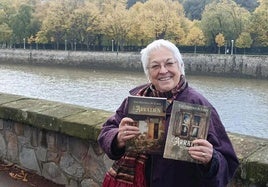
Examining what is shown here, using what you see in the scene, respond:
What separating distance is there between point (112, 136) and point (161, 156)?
28 cm

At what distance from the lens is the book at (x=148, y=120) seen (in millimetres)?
1820

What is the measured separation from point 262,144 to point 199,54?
4416 centimetres

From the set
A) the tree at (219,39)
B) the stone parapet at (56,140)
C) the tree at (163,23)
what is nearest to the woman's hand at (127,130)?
the stone parapet at (56,140)

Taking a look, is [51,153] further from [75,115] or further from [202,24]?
[202,24]

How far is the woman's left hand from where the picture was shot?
167 centimetres

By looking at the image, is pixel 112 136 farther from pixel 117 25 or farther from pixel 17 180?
pixel 117 25

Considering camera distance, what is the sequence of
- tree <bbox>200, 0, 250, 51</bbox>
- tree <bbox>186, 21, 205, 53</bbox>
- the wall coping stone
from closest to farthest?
the wall coping stone < tree <bbox>200, 0, 250, 51</bbox> < tree <bbox>186, 21, 205, 53</bbox>

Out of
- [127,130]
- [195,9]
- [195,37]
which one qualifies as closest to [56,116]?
[127,130]

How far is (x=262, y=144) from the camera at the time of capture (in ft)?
8.25

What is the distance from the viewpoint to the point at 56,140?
3449 mm

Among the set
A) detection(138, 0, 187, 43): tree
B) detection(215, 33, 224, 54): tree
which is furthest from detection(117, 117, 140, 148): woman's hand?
detection(138, 0, 187, 43): tree

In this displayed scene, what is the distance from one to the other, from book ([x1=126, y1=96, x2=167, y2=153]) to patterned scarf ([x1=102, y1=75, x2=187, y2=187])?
8cm

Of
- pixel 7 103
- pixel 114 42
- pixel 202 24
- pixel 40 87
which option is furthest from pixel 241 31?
pixel 7 103

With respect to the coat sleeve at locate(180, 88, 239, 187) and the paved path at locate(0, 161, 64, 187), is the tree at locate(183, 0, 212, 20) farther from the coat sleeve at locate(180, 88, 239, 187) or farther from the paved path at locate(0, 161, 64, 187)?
the coat sleeve at locate(180, 88, 239, 187)
